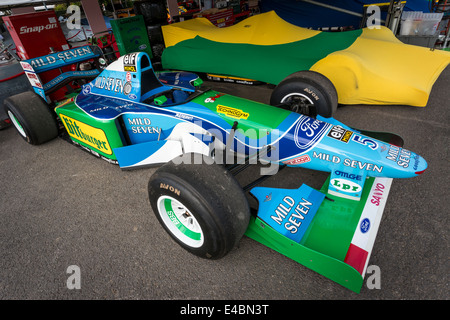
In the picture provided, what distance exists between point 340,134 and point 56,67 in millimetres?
3966

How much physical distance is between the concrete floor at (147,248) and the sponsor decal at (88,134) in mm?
307

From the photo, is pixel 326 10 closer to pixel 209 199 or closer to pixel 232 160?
pixel 232 160

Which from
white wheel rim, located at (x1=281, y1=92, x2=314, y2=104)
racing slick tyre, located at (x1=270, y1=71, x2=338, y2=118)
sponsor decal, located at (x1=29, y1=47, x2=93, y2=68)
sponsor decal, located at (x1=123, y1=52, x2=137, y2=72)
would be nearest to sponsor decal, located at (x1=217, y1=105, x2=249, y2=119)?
racing slick tyre, located at (x1=270, y1=71, x2=338, y2=118)

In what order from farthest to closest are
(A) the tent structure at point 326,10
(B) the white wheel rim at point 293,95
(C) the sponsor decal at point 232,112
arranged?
(A) the tent structure at point 326,10, (B) the white wheel rim at point 293,95, (C) the sponsor decal at point 232,112

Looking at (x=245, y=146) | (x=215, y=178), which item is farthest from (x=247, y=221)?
(x=245, y=146)

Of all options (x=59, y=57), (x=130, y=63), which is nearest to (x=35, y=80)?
(x=59, y=57)

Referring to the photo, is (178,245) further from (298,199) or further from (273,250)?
(298,199)

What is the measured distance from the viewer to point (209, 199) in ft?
5.53

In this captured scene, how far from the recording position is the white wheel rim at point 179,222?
6.79 feet

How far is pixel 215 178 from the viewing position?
5.86ft

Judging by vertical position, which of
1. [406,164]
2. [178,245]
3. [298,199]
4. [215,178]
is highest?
[215,178]
